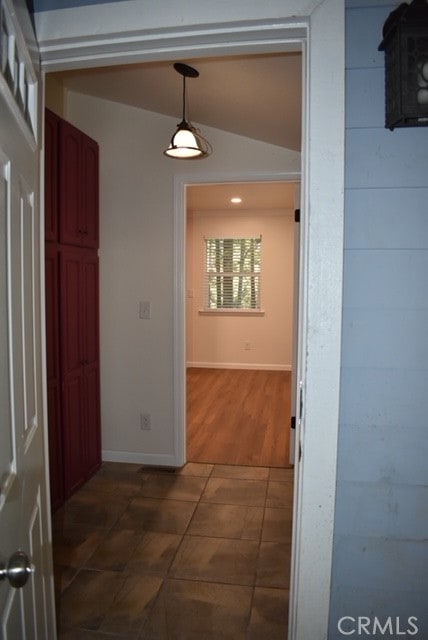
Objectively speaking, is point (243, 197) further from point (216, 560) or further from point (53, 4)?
point (53, 4)

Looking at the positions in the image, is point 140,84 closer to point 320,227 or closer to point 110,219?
point 110,219

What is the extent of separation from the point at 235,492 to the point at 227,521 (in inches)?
15.0

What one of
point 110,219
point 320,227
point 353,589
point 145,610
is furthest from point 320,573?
point 110,219

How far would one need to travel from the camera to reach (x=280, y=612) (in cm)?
190

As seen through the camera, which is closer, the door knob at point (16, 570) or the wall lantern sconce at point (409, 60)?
the door knob at point (16, 570)

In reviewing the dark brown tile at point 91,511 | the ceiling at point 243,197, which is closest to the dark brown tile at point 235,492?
the dark brown tile at point 91,511

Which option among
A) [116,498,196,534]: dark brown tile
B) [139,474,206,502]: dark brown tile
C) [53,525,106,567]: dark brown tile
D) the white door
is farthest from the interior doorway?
the white door

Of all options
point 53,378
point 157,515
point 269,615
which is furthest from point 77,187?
point 269,615

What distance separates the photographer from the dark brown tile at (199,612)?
1794 mm

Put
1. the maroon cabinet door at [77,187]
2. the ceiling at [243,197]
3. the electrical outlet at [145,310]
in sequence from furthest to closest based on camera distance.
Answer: the ceiling at [243,197]
the electrical outlet at [145,310]
the maroon cabinet door at [77,187]

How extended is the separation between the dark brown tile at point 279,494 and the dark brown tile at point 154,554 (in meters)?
0.70

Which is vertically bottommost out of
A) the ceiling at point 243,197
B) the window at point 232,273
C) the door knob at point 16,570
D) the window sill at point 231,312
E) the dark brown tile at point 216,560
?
the dark brown tile at point 216,560

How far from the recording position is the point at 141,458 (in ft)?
11.3

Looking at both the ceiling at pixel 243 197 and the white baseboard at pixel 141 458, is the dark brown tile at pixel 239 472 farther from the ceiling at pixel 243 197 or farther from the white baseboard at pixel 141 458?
the ceiling at pixel 243 197
